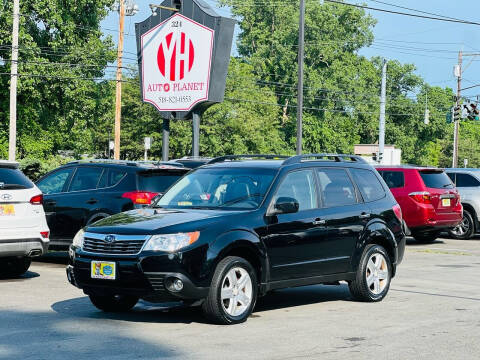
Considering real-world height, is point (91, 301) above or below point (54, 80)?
below

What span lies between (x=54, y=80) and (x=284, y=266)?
37561 millimetres

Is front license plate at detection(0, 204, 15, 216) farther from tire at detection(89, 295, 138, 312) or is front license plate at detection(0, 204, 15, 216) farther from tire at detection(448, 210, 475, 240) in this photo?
tire at detection(448, 210, 475, 240)

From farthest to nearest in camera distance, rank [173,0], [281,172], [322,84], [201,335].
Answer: [322,84], [173,0], [281,172], [201,335]

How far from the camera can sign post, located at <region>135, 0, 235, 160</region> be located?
26.7 metres

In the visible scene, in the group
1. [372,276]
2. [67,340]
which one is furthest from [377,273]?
[67,340]

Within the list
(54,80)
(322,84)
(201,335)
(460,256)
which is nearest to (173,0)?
(460,256)

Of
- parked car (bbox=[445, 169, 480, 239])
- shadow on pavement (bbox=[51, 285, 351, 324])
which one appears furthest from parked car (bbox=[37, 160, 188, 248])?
parked car (bbox=[445, 169, 480, 239])

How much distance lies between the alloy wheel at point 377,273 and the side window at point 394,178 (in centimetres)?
1009

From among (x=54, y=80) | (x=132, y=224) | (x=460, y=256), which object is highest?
(x=54, y=80)

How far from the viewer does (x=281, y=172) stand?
966 centimetres

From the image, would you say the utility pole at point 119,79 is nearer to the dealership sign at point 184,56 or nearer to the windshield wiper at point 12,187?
the dealership sign at point 184,56

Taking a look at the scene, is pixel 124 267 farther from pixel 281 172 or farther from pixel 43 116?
pixel 43 116

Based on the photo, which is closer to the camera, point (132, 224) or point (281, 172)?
point (132, 224)

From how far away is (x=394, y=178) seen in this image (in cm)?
2081
